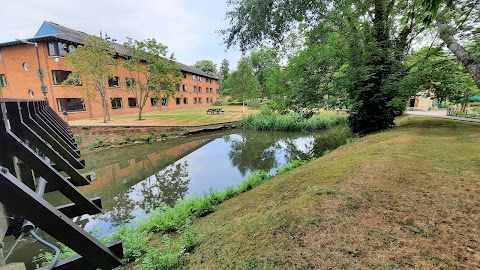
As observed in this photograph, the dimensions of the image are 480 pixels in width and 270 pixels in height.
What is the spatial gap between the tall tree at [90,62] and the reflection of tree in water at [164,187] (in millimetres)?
11996

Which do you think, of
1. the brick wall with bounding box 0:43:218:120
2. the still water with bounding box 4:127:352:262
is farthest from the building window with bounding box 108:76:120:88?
the still water with bounding box 4:127:352:262

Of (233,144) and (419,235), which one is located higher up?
(419,235)

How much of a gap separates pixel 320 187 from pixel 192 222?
9.93 ft

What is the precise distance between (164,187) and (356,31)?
10792 mm

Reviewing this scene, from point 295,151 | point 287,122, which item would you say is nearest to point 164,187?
point 295,151

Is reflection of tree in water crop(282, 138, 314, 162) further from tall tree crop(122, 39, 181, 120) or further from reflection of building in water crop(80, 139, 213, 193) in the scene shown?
tall tree crop(122, 39, 181, 120)

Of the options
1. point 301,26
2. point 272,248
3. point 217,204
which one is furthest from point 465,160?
point 301,26

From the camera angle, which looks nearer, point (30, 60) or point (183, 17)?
point (30, 60)

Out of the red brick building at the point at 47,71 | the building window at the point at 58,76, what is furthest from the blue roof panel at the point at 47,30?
the building window at the point at 58,76

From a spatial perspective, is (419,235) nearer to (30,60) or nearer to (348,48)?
(348,48)

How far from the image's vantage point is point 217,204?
6.37 metres

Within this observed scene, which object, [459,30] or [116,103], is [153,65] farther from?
[459,30]

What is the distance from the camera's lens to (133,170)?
1176 cm

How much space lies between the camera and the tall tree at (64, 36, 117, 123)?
17.3m
